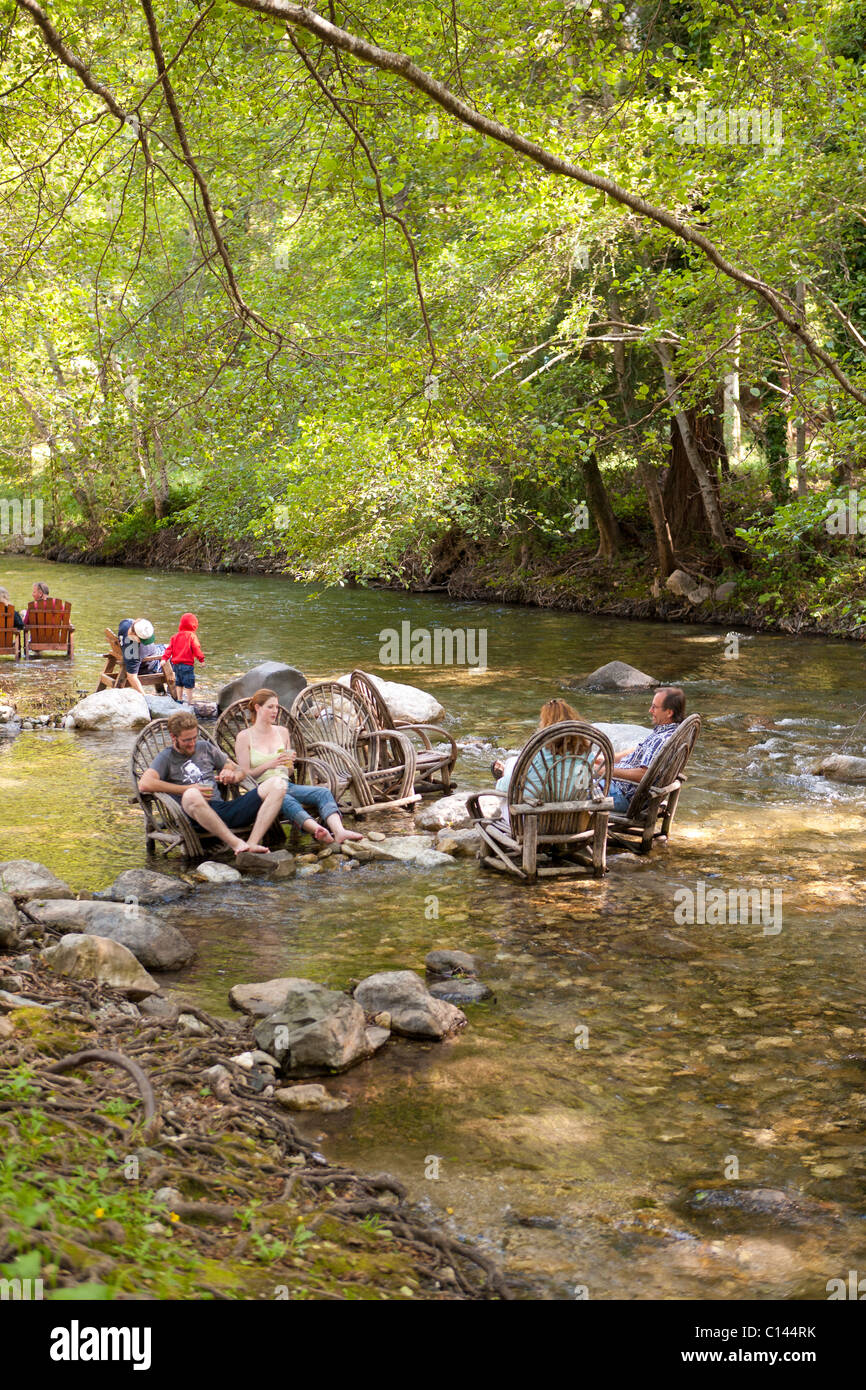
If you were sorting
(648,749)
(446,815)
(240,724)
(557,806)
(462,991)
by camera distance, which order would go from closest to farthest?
(462,991) < (557,806) < (648,749) < (446,815) < (240,724)

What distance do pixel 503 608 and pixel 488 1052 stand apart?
23.7 metres

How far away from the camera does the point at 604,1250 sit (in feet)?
13.0

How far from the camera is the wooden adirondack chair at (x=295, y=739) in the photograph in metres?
9.84

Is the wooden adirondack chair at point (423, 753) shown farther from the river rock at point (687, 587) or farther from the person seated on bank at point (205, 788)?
the river rock at point (687, 587)

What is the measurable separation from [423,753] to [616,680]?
678 cm

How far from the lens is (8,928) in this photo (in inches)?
243

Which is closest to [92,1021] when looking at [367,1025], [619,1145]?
[367,1025]

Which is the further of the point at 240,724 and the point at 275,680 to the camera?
the point at 275,680

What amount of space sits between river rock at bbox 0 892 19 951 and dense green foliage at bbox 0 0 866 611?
10.2 ft

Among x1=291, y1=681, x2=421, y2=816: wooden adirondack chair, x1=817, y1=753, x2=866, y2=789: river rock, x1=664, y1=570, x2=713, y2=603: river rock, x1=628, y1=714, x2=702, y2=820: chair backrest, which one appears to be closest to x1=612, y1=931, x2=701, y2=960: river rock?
x1=628, y1=714, x2=702, y2=820: chair backrest

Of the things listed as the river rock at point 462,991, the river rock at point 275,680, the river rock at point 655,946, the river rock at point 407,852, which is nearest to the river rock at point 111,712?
the river rock at point 275,680

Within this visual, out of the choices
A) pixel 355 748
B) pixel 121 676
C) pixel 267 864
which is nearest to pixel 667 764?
pixel 355 748

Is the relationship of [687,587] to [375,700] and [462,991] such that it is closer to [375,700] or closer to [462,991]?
[375,700]

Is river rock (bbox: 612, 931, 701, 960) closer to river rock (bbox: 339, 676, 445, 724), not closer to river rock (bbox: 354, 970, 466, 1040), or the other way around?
river rock (bbox: 354, 970, 466, 1040)
